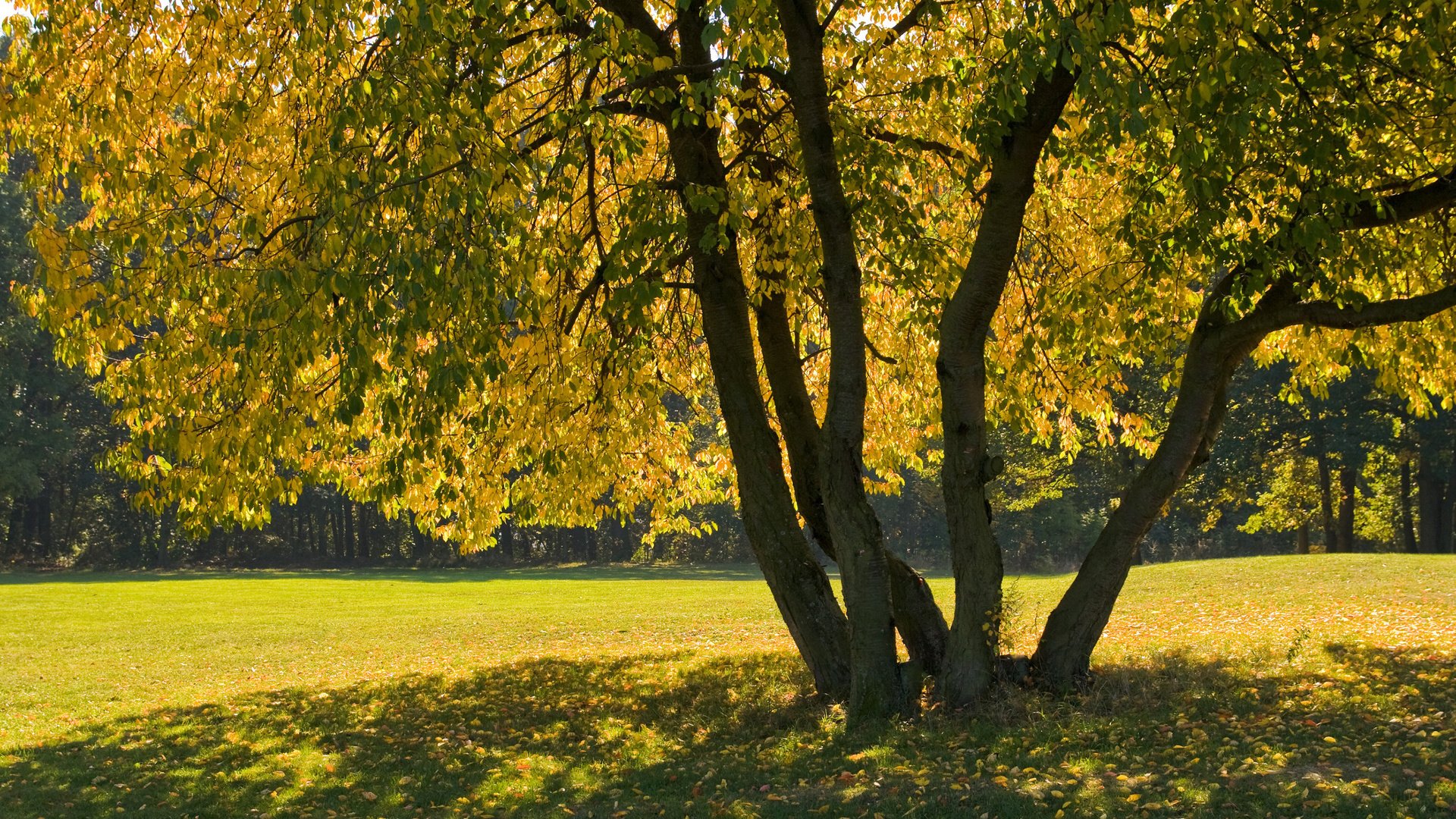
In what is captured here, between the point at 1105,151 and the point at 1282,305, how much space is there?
1979 millimetres

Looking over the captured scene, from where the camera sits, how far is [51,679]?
15.3 meters

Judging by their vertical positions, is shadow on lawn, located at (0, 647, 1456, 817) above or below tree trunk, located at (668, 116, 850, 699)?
below

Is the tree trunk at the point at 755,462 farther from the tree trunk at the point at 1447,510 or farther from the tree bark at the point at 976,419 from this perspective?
the tree trunk at the point at 1447,510

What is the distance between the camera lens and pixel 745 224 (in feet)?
32.8

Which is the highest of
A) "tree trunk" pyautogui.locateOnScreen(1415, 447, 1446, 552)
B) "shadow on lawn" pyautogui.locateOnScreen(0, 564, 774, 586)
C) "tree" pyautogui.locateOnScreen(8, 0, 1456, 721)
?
"tree" pyautogui.locateOnScreen(8, 0, 1456, 721)

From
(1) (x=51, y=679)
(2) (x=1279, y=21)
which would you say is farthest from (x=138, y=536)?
(2) (x=1279, y=21)

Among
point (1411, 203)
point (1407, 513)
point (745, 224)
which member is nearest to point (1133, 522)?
point (1411, 203)

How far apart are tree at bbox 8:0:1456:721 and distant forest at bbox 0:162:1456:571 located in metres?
21.6

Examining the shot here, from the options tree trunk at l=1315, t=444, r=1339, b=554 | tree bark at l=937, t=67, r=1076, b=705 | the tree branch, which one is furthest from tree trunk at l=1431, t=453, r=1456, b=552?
tree bark at l=937, t=67, r=1076, b=705

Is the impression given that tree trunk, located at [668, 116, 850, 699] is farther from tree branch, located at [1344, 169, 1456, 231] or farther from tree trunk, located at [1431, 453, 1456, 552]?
tree trunk, located at [1431, 453, 1456, 552]

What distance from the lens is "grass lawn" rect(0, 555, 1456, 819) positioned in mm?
6859

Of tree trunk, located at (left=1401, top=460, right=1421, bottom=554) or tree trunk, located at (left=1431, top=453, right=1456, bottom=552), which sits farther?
tree trunk, located at (left=1401, top=460, right=1421, bottom=554)

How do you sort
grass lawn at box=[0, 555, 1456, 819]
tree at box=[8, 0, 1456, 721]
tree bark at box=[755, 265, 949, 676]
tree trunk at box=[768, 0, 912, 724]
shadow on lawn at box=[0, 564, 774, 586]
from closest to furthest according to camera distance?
grass lawn at box=[0, 555, 1456, 819] → tree at box=[8, 0, 1456, 721] → tree trunk at box=[768, 0, 912, 724] → tree bark at box=[755, 265, 949, 676] → shadow on lawn at box=[0, 564, 774, 586]

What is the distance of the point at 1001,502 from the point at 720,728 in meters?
35.4
